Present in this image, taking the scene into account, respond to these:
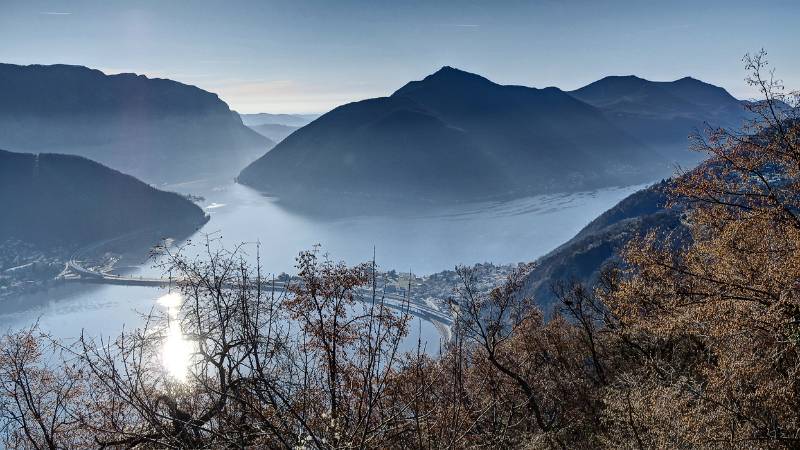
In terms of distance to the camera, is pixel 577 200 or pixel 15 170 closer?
pixel 15 170

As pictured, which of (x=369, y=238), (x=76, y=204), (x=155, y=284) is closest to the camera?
(x=155, y=284)

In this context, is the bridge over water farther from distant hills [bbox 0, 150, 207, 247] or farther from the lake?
distant hills [bbox 0, 150, 207, 247]

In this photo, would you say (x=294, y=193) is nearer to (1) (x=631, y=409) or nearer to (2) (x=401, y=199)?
(2) (x=401, y=199)

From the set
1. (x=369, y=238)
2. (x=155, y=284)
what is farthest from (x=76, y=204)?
(x=369, y=238)

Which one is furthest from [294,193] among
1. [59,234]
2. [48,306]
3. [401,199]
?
[48,306]

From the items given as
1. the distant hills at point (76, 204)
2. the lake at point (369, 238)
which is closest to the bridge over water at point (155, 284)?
the lake at point (369, 238)

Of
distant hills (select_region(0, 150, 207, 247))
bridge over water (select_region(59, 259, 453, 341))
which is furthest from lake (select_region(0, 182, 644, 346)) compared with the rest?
distant hills (select_region(0, 150, 207, 247))

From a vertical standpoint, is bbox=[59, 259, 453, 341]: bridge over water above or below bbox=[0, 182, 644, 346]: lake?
below

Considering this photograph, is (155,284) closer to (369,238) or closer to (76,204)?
(369,238)
